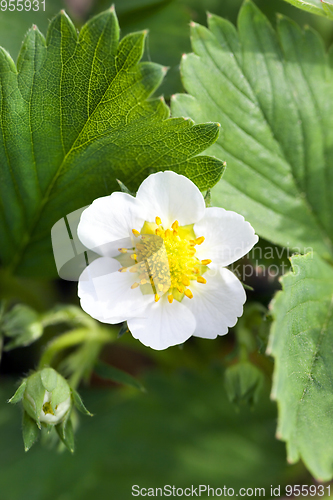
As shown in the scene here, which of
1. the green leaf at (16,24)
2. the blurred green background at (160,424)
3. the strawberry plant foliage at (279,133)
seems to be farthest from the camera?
the blurred green background at (160,424)

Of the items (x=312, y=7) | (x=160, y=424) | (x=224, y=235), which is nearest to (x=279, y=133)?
(x=312, y=7)

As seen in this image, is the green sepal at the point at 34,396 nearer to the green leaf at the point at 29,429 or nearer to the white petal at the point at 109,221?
the green leaf at the point at 29,429

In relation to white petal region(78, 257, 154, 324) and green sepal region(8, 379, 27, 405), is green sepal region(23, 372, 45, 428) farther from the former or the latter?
white petal region(78, 257, 154, 324)

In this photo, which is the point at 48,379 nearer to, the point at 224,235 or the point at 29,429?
the point at 29,429

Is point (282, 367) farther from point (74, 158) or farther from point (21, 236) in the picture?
point (21, 236)

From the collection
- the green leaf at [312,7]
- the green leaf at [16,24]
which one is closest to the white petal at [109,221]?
the green leaf at [312,7]
